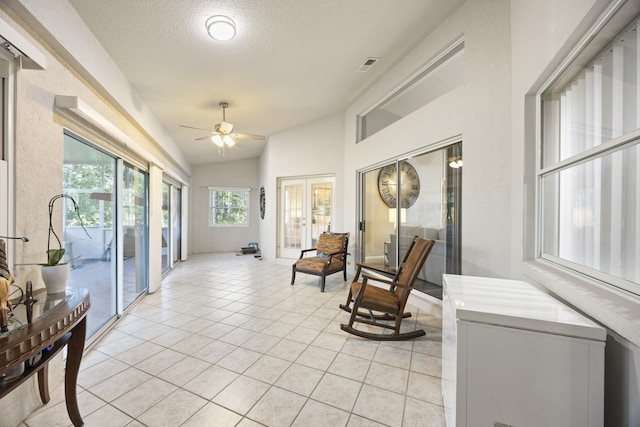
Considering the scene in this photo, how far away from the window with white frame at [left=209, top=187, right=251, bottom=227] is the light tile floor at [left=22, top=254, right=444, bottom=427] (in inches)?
196

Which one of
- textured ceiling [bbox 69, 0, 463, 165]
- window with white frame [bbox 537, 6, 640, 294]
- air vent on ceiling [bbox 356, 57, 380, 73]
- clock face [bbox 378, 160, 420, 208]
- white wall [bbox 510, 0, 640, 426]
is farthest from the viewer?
clock face [bbox 378, 160, 420, 208]

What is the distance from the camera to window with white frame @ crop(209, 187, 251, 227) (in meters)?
8.22

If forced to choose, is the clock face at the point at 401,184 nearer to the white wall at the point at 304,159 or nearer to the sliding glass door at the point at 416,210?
the sliding glass door at the point at 416,210

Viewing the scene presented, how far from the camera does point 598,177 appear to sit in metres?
1.23

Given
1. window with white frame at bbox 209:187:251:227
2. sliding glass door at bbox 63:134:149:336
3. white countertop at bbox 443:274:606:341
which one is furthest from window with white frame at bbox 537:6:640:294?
window with white frame at bbox 209:187:251:227

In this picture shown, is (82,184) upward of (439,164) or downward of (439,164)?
downward

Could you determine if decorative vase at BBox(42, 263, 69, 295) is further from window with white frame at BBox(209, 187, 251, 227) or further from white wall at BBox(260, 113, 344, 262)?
window with white frame at BBox(209, 187, 251, 227)

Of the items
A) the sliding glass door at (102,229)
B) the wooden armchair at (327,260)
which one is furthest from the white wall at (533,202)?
the sliding glass door at (102,229)

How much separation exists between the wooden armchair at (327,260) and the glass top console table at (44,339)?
2.95 metres

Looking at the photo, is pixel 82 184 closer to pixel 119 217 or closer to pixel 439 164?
pixel 119 217

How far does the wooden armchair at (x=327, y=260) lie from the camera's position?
4238 mm

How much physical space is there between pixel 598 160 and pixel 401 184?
2.59m

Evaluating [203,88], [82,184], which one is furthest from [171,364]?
[203,88]

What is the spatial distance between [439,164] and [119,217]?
374 cm
